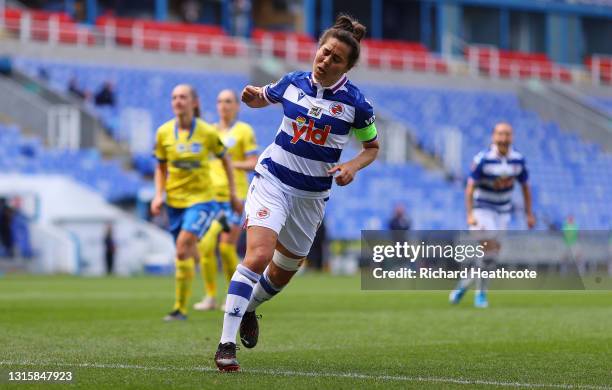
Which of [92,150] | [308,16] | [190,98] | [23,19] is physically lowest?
[190,98]

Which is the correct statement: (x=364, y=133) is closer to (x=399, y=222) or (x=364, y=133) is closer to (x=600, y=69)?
(x=399, y=222)

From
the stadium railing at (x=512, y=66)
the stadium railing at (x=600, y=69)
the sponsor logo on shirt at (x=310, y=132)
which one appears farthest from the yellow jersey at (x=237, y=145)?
the stadium railing at (x=600, y=69)

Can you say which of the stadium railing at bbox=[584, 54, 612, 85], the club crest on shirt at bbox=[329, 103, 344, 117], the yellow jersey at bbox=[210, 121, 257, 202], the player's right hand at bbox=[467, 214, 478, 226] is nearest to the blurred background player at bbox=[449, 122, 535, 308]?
the player's right hand at bbox=[467, 214, 478, 226]

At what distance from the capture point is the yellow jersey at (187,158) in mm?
13852

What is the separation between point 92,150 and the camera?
34.7m

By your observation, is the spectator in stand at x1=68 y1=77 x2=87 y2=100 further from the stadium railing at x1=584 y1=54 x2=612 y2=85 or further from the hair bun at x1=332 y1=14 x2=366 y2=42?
the hair bun at x1=332 y1=14 x2=366 y2=42

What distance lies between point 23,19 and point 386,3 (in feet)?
71.4

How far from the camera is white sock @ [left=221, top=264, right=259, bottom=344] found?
8.58m

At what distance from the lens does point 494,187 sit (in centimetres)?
1705

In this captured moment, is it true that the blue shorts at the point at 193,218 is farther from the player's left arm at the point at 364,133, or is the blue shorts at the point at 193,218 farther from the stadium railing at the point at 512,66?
the stadium railing at the point at 512,66

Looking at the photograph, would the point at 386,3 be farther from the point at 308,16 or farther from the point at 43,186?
the point at 43,186

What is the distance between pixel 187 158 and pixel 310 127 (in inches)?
208

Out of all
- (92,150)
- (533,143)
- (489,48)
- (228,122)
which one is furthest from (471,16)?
(228,122)

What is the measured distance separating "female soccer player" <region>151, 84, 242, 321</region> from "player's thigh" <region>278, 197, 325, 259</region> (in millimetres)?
4354
